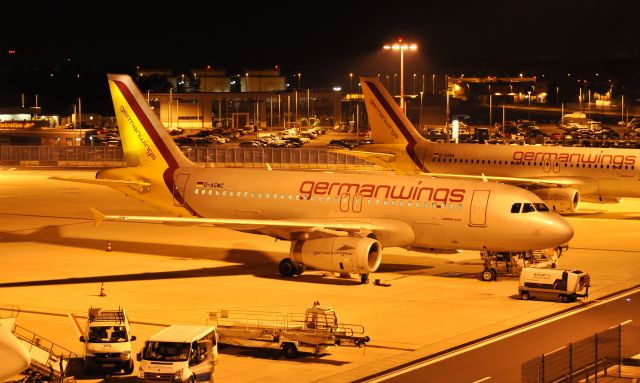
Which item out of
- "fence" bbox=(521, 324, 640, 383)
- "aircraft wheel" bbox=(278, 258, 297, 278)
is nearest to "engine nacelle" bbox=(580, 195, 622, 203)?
"aircraft wheel" bbox=(278, 258, 297, 278)

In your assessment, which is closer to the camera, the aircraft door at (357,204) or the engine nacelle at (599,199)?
the aircraft door at (357,204)

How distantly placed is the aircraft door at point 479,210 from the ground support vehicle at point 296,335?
490 inches

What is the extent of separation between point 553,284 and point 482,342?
26.7 ft

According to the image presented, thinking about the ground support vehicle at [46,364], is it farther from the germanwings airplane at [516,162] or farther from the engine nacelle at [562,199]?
the engine nacelle at [562,199]

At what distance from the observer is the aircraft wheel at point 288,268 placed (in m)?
45.5

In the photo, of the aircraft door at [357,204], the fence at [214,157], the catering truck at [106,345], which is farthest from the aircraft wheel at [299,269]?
the fence at [214,157]

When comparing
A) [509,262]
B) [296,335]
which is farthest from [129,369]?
[509,262]

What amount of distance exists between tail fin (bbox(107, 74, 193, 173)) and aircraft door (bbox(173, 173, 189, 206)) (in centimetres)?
82

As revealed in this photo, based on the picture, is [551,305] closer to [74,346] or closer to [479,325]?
[479,325]

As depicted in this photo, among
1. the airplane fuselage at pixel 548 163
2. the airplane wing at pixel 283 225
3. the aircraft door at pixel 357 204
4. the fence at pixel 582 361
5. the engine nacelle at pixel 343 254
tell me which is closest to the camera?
the fence at pixel 582 361

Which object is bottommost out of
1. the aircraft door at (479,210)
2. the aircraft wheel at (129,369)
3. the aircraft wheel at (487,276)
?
the aircraft wheel at (129,369)

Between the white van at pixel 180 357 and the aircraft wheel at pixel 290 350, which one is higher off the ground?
the white van at pixel 180 357

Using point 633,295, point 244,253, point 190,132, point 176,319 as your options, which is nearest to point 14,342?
point 176,319

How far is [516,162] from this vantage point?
71.9 m
